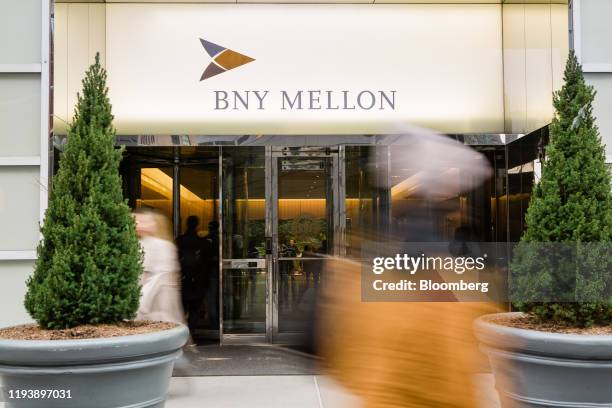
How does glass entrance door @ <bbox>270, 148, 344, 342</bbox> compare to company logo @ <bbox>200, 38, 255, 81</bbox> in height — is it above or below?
below

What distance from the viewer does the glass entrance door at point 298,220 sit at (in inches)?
307

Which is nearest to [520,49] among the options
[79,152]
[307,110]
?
[307,110]

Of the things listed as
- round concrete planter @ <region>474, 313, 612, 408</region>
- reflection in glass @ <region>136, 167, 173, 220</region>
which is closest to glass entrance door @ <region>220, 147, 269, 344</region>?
reflection in glass @ <region>136, 167, 173, 220</region>

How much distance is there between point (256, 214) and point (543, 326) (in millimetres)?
5279

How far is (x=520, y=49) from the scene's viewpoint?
6.18 metres

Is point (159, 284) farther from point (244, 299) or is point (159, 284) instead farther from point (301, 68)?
point (301, 68)

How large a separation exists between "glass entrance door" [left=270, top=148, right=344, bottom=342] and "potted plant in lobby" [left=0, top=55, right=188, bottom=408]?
4610mm

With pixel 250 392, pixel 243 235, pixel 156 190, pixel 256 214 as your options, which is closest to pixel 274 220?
pixel 256 214

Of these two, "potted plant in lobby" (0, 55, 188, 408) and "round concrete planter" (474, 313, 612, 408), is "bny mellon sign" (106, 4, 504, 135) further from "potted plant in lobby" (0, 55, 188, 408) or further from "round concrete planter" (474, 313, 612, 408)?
"round concrete planter" (474, 313, 612, 408)

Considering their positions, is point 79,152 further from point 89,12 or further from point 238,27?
point 238,27

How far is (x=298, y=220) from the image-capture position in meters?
7.86

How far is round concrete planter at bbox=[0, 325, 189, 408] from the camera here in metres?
2.62

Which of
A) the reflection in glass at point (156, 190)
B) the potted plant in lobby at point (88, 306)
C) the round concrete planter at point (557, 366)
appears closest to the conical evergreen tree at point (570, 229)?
the round concrete planter at point (557, 366)

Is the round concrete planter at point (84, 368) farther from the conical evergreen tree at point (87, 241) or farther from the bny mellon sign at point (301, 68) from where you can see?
the bny mellon sign at point (301, 68)
